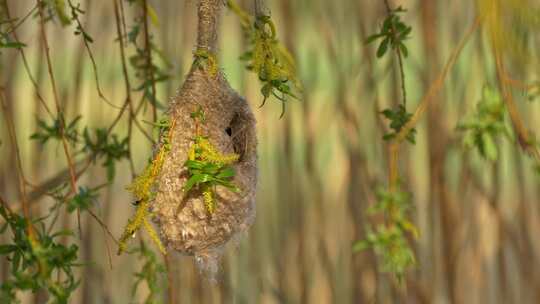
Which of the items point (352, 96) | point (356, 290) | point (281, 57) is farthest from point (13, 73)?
point (281, 57)

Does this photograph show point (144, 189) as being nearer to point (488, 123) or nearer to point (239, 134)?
point (239, 134)

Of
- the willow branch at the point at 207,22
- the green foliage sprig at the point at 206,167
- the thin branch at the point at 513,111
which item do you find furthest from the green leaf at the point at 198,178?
the thin branch at the point at 513,111

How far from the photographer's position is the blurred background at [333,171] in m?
1.45

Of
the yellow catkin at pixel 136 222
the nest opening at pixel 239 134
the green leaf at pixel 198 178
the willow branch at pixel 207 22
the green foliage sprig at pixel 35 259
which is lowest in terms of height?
the green foliage sprig at pixel 35 259

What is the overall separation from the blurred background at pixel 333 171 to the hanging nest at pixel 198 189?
2.41 feet

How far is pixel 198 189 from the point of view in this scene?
652mm

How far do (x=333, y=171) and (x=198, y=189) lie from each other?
2.71 ft

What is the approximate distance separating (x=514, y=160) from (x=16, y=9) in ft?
3.18

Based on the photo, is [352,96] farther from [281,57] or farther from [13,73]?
[281,57]

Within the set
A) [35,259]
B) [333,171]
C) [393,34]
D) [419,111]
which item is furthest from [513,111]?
[333,171]

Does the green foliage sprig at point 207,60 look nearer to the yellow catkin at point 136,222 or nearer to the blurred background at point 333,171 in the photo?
the yellow catkin at point 136,222

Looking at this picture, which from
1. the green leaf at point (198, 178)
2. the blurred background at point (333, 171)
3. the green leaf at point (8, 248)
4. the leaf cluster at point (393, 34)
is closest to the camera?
the green leaf at point (198, 178)

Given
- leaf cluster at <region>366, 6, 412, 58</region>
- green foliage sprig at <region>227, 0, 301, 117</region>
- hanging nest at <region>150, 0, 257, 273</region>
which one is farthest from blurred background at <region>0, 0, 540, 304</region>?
green foliage sprig at <region>227, 0, 301, 117</region>

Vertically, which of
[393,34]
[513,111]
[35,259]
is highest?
[393,34]
